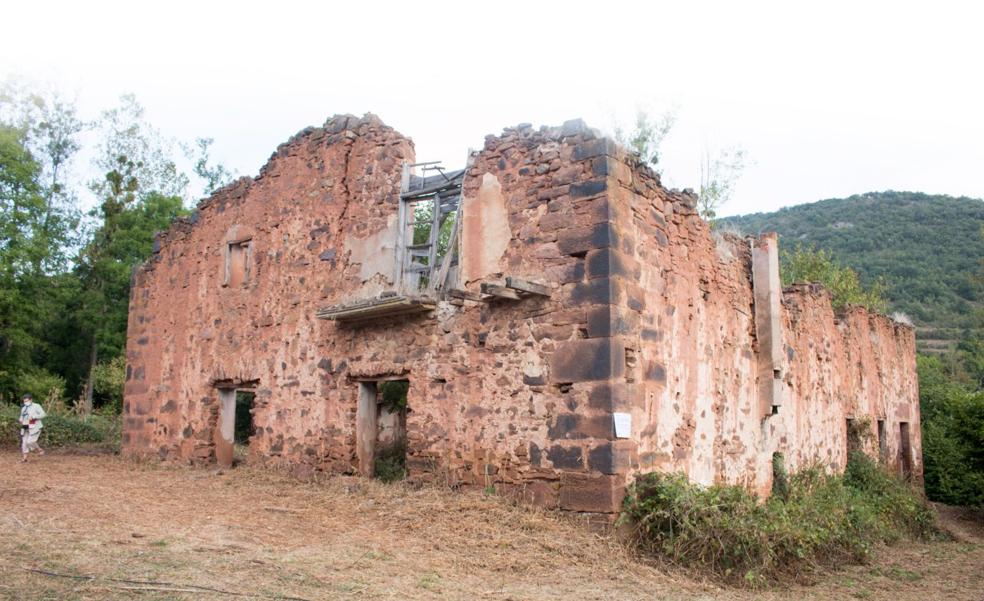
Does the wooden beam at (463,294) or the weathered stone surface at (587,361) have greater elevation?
the wooden beam at (463,294)

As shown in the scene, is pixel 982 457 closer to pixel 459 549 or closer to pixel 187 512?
pixel 459 549

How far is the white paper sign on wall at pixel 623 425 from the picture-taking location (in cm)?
742

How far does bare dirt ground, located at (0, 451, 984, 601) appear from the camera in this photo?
5.51 meters

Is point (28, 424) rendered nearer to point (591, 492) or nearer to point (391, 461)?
point (391, 461)

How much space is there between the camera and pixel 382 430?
13.1m

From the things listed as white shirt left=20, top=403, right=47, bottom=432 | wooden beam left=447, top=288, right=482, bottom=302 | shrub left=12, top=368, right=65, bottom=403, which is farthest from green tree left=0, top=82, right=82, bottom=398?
wooden beam left=447, top=288, right=482, bottom=302

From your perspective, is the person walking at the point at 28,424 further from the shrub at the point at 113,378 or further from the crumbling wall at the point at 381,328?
the shrub at the point at 113,378

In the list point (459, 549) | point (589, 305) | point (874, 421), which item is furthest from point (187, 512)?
point (874, 421)

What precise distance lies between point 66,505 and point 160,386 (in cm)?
484

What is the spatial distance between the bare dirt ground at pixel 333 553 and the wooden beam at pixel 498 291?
2042 mm

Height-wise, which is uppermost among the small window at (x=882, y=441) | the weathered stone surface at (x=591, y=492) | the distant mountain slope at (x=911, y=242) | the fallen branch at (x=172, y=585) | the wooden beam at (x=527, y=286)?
the distant mountain slope at (x=911, y=242)

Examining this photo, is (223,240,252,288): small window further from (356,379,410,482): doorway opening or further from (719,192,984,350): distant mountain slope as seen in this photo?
(719,192,984,350): distant mountain slope

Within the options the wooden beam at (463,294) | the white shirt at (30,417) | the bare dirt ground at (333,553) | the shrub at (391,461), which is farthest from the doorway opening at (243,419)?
the wooden beam at (463,294)

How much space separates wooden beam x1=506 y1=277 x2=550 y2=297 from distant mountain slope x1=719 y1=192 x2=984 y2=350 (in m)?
24.0
